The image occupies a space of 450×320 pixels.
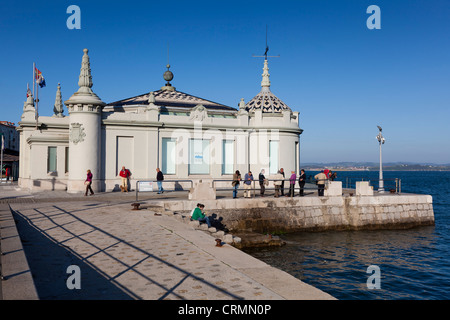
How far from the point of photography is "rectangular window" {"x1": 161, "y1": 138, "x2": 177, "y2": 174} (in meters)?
26.2

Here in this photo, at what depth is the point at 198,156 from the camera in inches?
1059

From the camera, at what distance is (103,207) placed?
55.7 feet

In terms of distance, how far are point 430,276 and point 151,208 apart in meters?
11.4

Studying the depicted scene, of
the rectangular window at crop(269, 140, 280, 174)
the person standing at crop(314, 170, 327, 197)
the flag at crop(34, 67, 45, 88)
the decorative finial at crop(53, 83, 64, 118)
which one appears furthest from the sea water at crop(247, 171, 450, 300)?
the decorative finial at crop(53, 83, 64, 118)

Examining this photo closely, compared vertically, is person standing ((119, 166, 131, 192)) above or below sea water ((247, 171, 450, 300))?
above

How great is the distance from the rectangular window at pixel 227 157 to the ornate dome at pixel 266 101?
5093 millimetres

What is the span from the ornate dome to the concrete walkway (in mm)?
19684

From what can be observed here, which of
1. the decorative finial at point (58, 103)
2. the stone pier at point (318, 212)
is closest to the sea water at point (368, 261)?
the stone pier at point (318, 212)

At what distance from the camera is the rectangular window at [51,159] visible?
2547 centimetres

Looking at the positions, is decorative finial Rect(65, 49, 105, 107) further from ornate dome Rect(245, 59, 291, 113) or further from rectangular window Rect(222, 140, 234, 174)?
ornate dome Rect(245, 59, 291, 113)

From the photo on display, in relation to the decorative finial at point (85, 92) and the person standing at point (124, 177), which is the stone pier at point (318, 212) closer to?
the person standing at point (124, 177)

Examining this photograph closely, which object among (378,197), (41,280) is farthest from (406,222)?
(41,280)
